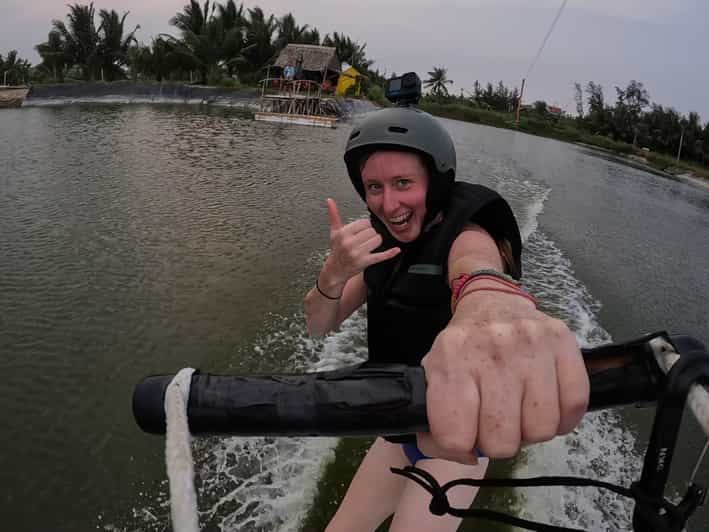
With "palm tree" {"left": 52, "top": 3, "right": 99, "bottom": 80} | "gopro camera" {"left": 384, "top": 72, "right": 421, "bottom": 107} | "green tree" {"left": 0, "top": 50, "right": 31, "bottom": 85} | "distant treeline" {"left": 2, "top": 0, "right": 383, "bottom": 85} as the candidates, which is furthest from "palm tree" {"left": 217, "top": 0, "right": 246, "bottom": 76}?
"gopro camera" {"left": 384, "top": 72, "right": 421, "bottom": 107}

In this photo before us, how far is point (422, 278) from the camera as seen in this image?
1972 mm

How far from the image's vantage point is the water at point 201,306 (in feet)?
10.5

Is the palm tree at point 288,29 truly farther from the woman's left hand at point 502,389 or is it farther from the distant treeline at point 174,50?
the woman's left hand at point 502,389

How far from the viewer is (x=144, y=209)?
8.94m

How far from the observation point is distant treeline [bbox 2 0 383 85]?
41375 millimetres

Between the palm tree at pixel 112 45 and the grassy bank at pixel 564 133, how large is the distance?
37498 millimetres

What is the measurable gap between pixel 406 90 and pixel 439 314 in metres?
1.16

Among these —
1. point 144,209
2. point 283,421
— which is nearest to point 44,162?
point 144,209

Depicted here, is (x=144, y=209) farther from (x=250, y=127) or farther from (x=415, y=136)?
(x=250, y=127)

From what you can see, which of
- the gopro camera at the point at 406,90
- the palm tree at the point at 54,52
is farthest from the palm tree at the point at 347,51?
the gopro camera at the point at 406,90

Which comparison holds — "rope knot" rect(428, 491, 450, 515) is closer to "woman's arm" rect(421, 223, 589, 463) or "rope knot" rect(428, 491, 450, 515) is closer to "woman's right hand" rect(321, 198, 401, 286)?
"woman's arm" rect(421, 223, 589, 463)

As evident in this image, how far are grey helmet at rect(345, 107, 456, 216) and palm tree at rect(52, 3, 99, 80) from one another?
5053cm

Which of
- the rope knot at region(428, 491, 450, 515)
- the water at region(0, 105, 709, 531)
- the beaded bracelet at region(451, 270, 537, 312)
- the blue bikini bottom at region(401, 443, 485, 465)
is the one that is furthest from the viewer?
the water at region(0, 105, 709, 531)

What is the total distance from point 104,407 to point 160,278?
255 centimetres
